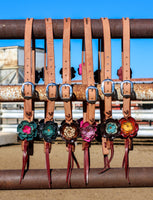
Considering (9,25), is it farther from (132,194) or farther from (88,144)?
(132,194)

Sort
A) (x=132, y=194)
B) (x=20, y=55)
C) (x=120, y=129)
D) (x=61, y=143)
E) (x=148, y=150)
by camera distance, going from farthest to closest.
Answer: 1. (x=20, y=55)
2. (x=61, y=143)
3. (x=148, y=150)
4. (x=132, y=194)
5. (x=120, y=129)

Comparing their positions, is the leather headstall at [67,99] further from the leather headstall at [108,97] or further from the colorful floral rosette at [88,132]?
the leather headstall at [108,97]

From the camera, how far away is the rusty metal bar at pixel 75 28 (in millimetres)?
1937

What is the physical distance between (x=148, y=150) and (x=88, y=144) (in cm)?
568

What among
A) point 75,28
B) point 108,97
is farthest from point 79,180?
point 75,28

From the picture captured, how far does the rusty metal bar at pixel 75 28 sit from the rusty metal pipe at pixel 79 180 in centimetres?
95

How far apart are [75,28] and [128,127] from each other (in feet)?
2.53

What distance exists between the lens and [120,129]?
184 cm

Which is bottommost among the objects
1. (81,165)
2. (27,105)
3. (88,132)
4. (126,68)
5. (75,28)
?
(81,165)

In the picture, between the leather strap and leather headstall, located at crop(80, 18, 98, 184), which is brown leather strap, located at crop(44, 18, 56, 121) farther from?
the leather strap

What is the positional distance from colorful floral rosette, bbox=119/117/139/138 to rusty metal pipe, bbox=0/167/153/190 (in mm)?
274

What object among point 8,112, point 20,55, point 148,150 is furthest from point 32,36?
point 20,55

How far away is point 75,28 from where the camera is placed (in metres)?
1.95

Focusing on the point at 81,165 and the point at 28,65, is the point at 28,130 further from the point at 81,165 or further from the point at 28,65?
the point at 81,165
